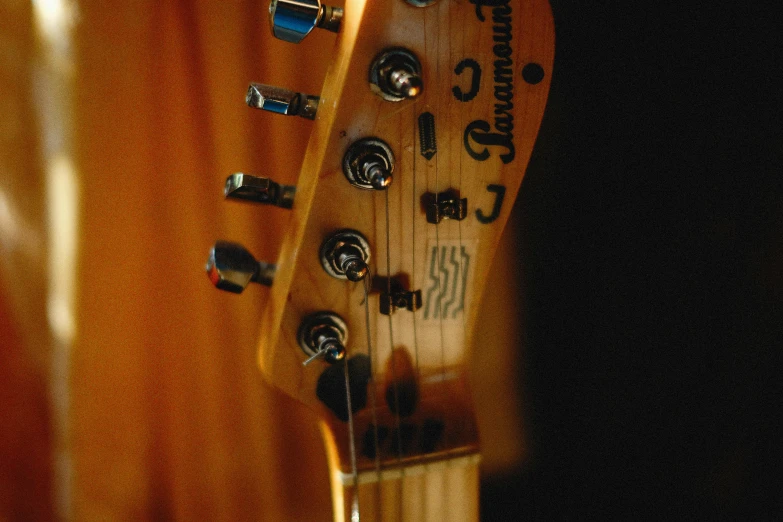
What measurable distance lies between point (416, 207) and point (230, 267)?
211 mm

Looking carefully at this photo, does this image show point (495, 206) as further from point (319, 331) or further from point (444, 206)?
point (319, 331)

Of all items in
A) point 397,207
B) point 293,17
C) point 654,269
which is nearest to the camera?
point 293,17

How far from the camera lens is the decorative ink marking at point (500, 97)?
0.51 metres

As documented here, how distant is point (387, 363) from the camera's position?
601 millimetres

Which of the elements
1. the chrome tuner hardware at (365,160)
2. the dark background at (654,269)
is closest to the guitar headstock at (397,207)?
the chrome tuner hardware at (365,160)

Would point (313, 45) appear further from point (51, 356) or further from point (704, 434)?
point (704, 434)

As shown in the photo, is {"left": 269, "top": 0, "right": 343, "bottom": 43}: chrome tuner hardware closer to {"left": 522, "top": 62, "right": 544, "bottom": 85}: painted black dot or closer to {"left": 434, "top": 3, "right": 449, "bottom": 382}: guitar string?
{"left": 434, "top": 3, "right": 449, "bottom": 382}: guitar string

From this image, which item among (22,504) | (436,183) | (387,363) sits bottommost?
(22,504)

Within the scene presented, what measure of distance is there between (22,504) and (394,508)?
2.02 feet

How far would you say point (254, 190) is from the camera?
0.52m

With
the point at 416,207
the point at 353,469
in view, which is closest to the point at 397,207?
the point at 416,207

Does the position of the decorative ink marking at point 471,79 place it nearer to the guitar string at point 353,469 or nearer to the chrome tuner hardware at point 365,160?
the chrome tuner hardware at point 365,160

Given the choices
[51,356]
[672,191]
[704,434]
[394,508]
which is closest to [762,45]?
[672,191]

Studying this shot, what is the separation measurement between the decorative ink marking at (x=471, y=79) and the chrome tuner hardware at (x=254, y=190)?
215mm
